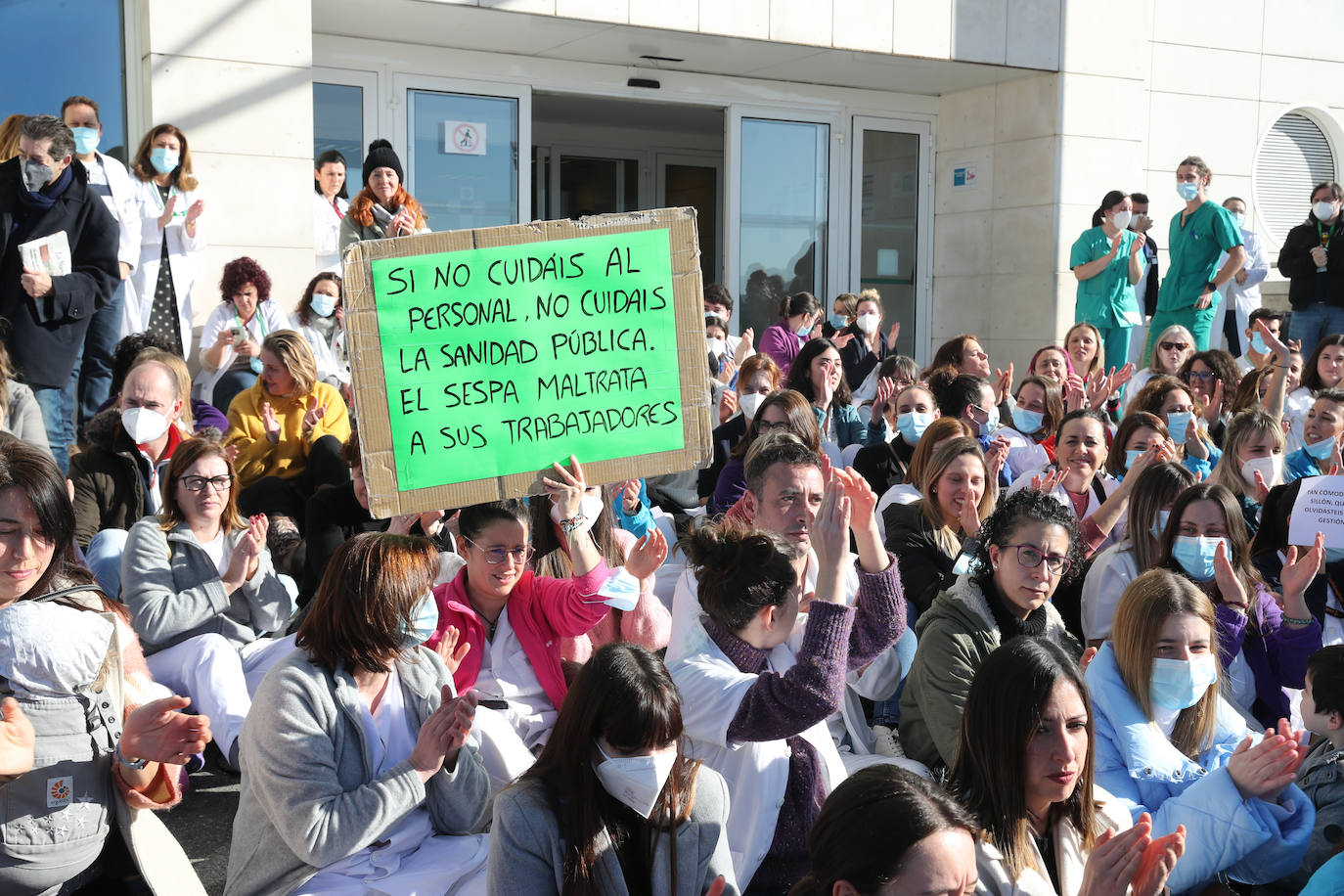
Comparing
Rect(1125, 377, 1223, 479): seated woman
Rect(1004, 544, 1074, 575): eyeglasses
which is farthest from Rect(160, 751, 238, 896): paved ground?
Rect(1125, 377, 1223, 479): seated woman

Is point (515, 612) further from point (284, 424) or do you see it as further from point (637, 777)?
point (284, 424)

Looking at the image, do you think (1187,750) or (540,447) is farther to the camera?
(1187,750)

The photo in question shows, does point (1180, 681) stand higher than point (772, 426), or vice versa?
point (772, 426)

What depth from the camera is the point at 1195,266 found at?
1109 cm

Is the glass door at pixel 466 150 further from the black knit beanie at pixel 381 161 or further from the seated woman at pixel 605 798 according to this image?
the seated woman at pixel 605 798

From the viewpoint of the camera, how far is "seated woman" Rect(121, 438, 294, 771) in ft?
14.5

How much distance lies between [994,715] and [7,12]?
8389 millimetres

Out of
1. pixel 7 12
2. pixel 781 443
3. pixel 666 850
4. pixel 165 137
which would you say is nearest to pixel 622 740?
pixel 666 850

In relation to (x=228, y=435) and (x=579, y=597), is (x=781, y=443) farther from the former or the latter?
(x=228, y=435)

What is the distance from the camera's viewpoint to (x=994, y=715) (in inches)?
113

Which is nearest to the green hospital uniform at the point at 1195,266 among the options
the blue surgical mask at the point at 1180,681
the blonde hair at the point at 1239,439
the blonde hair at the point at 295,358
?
the blonde hair at the point at 1239,439

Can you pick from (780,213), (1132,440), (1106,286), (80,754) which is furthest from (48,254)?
(1106,286)

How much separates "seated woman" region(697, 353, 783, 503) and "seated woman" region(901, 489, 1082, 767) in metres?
2.90

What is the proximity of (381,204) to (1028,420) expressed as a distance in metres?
4.65
